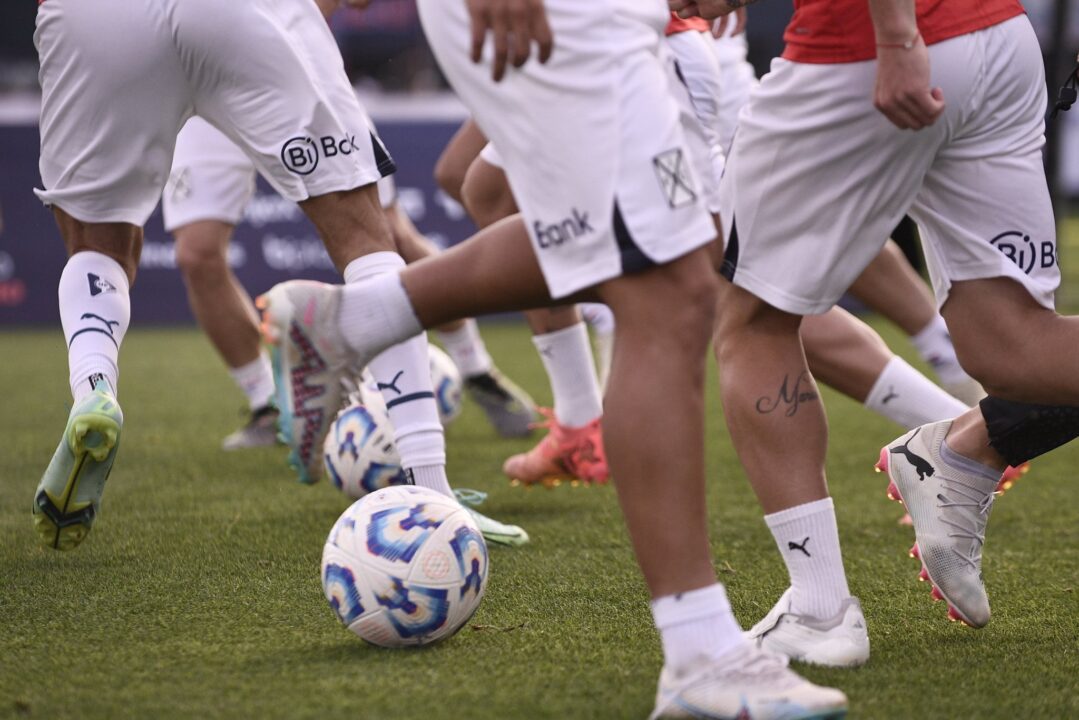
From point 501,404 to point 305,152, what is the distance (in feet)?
8.67

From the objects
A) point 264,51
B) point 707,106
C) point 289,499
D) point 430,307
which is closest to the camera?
point 430,307

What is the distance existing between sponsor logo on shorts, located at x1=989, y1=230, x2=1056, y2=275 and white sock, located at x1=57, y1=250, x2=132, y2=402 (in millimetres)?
1882

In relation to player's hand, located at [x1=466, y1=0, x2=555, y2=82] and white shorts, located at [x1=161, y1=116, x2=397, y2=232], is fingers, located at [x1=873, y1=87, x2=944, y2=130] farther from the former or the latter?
white shorts, located at [x1=161, y1=116, x2=397, y2=232]

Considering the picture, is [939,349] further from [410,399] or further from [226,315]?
[226,315]

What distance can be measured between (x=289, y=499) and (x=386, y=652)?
5.79 ft

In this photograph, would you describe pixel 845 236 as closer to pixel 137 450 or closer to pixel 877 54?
pixel 877 54

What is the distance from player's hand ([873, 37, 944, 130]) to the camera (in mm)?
2258

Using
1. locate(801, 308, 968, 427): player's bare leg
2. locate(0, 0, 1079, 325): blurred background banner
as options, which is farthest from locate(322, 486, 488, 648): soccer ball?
locate(0, 0, 1079, 325): blurred background banner

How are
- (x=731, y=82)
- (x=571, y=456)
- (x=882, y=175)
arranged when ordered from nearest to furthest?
1. (x=882, y=175)
2. (x=571, y=456)
3. (x=731, y=82)

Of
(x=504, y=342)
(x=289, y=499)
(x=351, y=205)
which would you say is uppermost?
(x=351, y=205)

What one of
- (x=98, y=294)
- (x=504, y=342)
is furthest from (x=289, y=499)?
(x=504, y=342)

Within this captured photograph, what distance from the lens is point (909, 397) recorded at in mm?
3660

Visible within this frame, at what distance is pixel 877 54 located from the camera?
2.32 meters

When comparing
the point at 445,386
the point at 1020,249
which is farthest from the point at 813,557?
the point at 445,386
